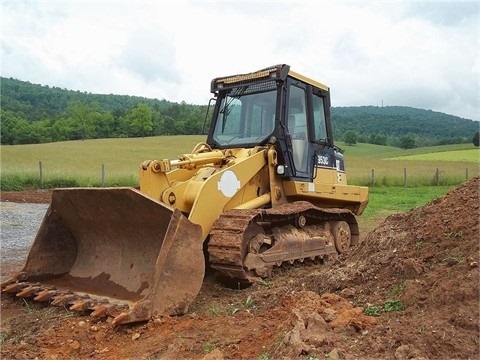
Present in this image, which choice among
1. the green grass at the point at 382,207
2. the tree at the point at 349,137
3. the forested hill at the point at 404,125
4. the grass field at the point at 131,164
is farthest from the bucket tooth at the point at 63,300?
the forested hill at the point at 404,125

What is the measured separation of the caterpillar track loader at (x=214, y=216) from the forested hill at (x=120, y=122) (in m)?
42.6

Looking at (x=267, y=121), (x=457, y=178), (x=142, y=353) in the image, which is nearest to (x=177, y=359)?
(x=142, y=353)

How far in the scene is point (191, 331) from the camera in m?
4.88

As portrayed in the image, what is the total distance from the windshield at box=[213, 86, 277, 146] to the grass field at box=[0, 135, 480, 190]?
16.2 m

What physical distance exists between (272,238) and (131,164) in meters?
32.3

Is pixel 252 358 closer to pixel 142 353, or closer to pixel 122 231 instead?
pixel 142 353

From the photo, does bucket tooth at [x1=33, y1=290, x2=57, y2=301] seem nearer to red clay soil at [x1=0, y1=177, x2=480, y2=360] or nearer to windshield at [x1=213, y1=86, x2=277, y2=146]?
red clay soil at [x1=0, y1=177, x2=480, y2=360]

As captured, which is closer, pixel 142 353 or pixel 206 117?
pixel 142 353

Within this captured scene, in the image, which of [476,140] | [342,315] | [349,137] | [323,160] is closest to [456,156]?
[476,140]

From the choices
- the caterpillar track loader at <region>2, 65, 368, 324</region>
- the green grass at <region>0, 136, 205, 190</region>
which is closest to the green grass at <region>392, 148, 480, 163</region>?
the green grass at <region>0, 136, 205, 190</region>

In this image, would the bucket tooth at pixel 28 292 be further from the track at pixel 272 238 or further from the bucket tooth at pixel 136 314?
the track at pixel 272 238

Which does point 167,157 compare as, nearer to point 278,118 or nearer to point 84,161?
point 84,161

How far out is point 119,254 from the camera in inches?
257

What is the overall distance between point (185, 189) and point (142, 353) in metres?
2.81
